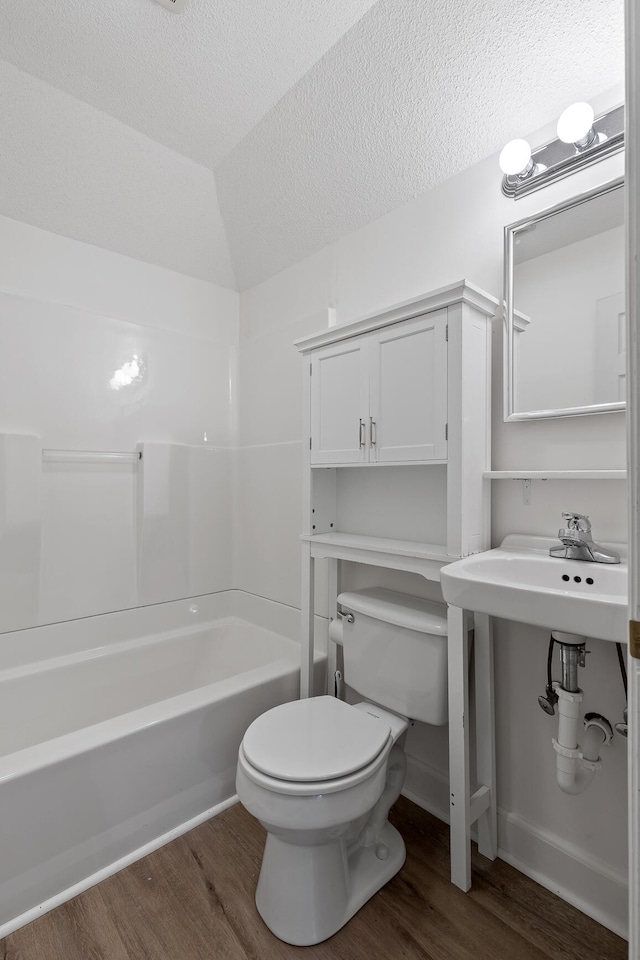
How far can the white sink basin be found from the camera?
955mm

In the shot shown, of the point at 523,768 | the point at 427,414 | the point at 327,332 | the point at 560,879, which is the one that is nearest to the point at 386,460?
the point at 427,414

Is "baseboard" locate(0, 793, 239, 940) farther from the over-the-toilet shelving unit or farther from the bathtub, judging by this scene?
the over-the-toilet shelving unit

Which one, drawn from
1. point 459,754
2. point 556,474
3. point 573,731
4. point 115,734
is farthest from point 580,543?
point 115,734

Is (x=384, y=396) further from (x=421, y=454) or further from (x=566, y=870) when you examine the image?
(x=566, y=870)

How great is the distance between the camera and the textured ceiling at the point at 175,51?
145 cm

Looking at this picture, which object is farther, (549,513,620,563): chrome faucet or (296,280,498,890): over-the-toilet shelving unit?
(296,280,498,890): over-the-toilet shelving unit

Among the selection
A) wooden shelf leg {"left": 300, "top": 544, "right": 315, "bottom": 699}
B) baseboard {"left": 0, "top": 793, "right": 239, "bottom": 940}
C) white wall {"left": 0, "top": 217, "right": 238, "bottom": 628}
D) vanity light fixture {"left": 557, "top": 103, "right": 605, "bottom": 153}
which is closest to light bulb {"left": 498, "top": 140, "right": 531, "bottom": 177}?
vanity light fixture {"left": 557, "top": 103, "right": 605, "bottom": 153}

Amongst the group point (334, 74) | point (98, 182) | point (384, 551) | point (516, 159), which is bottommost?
point (384, 551)

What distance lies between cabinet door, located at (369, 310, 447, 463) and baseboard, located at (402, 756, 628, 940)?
1.18m

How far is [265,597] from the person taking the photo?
2.49m

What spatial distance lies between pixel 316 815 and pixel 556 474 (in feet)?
3.58

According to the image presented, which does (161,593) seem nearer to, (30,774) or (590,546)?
(30,774)

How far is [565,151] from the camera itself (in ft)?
4.50

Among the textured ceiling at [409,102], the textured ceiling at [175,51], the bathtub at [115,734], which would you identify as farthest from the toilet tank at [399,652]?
the textured ceiling at [175,51]
